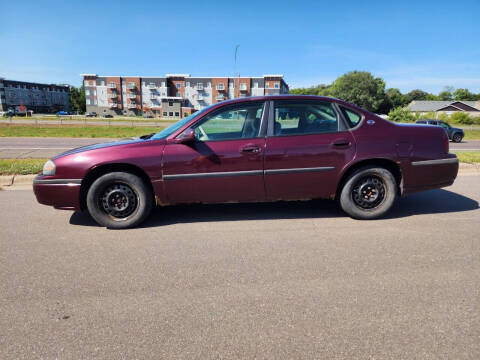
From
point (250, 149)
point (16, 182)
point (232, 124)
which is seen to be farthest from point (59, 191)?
point (16, 182)

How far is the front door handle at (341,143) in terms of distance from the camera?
13.0 feet

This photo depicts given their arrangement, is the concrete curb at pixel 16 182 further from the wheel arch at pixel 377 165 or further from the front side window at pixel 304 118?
the wheel arch at pixel 377 165

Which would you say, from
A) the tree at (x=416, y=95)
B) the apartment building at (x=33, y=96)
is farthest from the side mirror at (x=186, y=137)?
the tree at (x=416, y=95)

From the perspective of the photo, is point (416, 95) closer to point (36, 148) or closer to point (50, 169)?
point (36, 148)

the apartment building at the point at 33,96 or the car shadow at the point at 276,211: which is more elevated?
the apartment building at the point at 33,96

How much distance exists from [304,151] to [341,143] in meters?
0.51

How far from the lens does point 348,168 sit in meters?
4.02

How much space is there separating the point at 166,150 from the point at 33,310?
2.16 meters

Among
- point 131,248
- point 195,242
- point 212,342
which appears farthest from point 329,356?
point 131,248

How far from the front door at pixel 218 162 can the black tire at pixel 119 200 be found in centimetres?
34

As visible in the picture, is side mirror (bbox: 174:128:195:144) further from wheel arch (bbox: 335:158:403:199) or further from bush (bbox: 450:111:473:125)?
bush (bbox: 450:111:473:125)

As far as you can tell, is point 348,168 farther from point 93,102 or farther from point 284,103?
point 93,102

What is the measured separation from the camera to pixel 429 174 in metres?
4.21

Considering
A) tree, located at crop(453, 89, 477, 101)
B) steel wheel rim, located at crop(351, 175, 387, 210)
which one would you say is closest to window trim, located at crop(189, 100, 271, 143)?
steel wheel rim, located at crop(351, 175, 387, 210)
